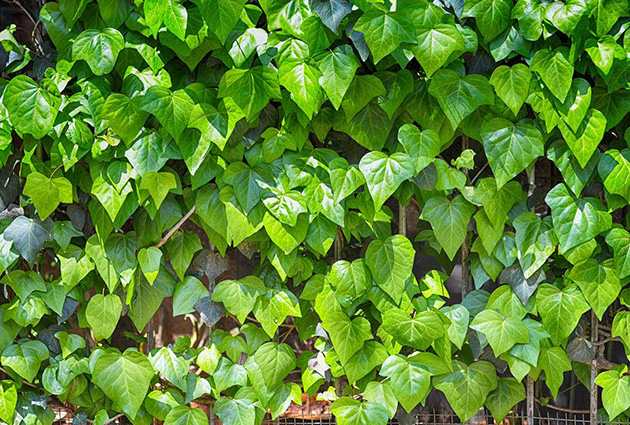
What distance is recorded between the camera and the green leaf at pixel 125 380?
217cm

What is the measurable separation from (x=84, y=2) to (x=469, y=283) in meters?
1.43

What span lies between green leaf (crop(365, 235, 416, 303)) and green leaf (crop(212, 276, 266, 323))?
355 mm

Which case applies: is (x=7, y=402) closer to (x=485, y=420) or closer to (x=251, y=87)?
(x=251, y=87)

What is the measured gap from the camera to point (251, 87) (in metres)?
1.94

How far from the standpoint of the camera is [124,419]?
242 cm

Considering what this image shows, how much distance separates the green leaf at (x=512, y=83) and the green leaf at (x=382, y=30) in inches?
10.6

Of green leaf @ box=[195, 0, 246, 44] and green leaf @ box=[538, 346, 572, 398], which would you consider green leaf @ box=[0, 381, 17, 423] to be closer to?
green leaf @ box=[195, 0, 246, 44]

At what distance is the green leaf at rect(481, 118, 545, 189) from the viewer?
6.53 ft

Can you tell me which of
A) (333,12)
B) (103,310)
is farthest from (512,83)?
(103,310)

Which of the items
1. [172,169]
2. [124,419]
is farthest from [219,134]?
[124,419]

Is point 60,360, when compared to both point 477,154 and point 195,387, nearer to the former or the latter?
point 195,387

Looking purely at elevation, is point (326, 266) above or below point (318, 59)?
below

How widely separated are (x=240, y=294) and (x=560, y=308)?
0.95m

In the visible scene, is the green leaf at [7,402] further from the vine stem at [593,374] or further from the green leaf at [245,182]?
the vine stem at [593,374]
